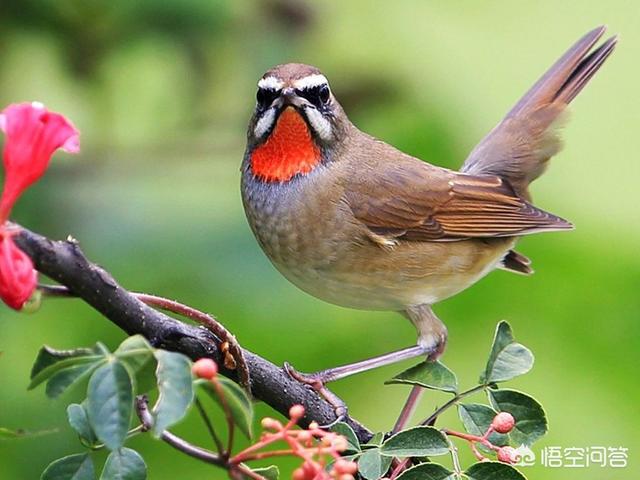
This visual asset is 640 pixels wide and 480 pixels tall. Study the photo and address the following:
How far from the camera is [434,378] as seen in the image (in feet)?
7.16

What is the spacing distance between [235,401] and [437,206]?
8.17 ft

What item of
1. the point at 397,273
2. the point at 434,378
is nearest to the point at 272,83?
the point at 397,273

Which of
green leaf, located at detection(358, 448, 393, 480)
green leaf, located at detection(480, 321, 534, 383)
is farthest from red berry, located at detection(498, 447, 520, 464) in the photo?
green leaf, located at detection(358, 448, 393, 480)

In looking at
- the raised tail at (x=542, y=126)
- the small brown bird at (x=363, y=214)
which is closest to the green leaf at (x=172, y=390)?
the small brown bird at (x=363, y=214)

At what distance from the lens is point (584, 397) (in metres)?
3.69

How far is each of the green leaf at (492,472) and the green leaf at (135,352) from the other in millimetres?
647

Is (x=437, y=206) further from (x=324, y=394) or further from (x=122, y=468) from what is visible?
(x=122, y=468)

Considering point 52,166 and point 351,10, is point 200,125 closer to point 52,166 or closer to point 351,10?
point 52,166

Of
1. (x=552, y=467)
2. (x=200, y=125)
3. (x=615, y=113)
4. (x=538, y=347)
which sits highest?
(x=615, y=113)

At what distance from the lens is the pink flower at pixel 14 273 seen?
58.1 inches

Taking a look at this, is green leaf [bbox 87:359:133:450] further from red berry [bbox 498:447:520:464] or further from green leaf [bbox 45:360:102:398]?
red berry [bbox 498:447:520:464]

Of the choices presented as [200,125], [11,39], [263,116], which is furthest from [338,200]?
[11,39]

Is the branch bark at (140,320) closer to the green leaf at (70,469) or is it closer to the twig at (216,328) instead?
the twig at (216,328)

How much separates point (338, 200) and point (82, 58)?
42.0 inches
